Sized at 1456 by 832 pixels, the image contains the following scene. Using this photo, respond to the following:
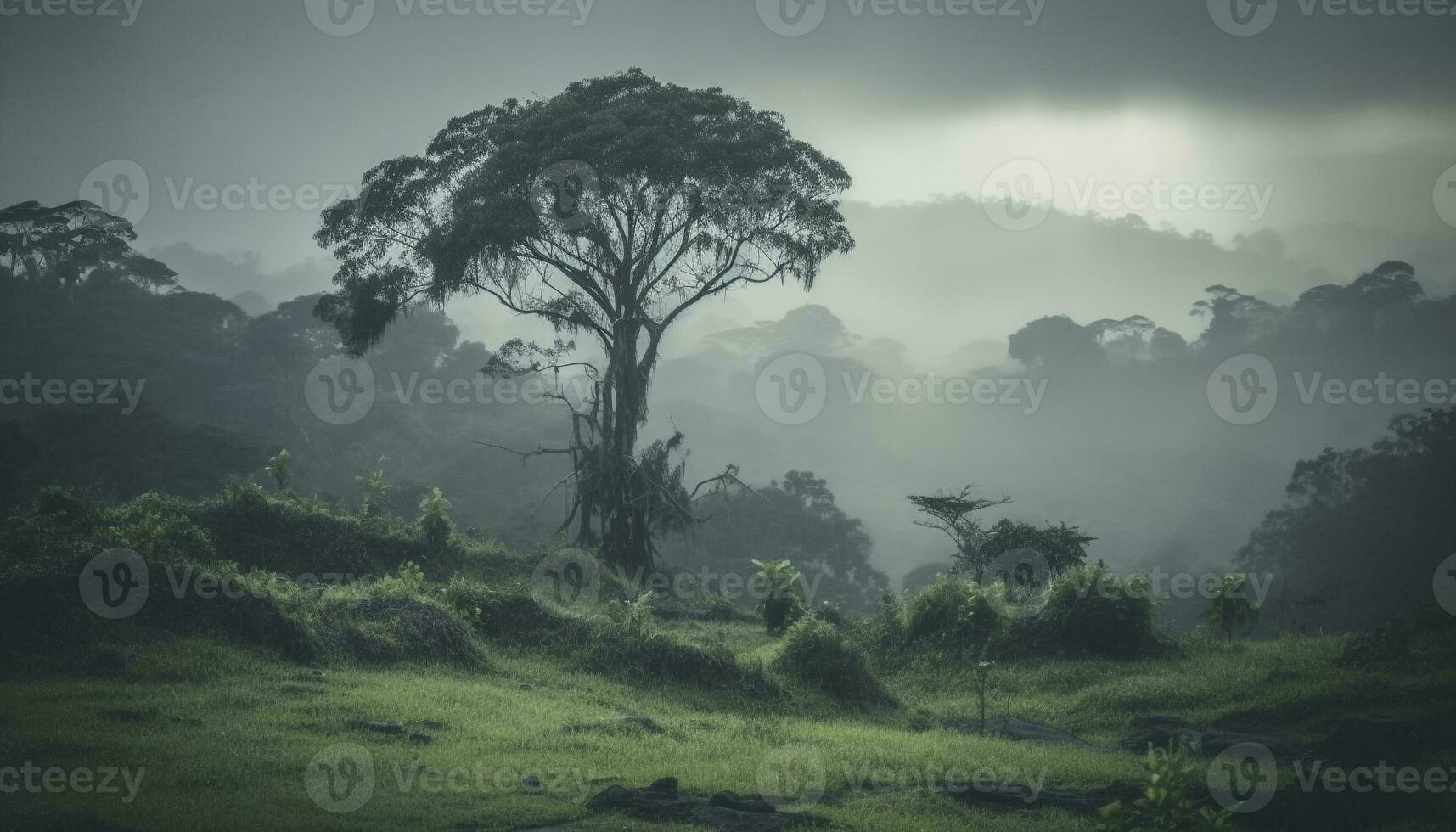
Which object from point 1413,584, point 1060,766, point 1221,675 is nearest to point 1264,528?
point 1413,584

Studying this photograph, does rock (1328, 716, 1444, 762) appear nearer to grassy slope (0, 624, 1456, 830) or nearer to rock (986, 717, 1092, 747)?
grassy slope (0, 624, 1456, 830)

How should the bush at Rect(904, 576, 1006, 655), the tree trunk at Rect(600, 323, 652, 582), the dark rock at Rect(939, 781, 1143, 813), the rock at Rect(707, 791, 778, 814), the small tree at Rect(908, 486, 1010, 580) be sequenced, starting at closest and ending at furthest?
the rock at Rect(707, 791, 778, 814), the dark rock at Rect(939, 781, 1143, 813), the bush at Rect(904, 576, 1006, 655), the small tree at Rect(908, 486, 1010, 580), the tree trunk at Rect(600, 323, 652, 582)

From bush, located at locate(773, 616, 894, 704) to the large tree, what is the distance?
10.5 metres

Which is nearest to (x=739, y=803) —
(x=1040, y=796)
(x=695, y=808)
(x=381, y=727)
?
(x=695, y=808)

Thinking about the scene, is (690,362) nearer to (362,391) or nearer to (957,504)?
(362,391)

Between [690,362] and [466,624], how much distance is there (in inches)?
4429

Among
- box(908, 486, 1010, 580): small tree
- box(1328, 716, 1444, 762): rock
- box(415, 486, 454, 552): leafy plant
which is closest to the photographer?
box(1328, 716, 1444, 762): rock

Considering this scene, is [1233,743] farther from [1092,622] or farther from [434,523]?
[434,523]

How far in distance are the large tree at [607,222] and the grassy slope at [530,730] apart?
11.7 metres

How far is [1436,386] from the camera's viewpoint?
76.9m

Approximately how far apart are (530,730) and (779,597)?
11.1 m

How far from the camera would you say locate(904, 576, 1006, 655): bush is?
58.7 ft

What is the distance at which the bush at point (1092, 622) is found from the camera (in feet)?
57.0

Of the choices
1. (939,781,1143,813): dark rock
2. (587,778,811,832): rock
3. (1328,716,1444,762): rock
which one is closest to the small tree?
(1328,716,1444,762): rock
